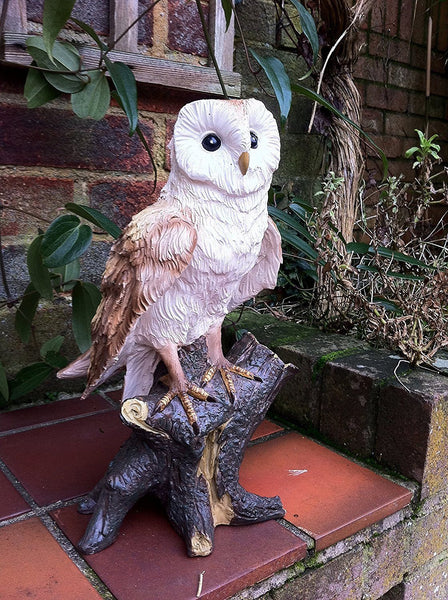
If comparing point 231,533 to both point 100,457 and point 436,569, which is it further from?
point 436,569

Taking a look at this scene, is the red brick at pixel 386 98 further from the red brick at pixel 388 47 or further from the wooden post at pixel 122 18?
the wooden post at pixel 122 18

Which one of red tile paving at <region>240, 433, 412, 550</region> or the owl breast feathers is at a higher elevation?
the owl breast feathers

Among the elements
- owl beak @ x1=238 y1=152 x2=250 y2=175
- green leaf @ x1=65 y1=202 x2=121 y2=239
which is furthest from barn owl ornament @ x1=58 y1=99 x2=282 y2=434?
green leaf @ x1=65 y1=202 x2=121 y2=239

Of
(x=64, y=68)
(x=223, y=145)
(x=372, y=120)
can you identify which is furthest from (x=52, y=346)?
(x=372, y=120)

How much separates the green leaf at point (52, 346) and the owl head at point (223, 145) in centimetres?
65

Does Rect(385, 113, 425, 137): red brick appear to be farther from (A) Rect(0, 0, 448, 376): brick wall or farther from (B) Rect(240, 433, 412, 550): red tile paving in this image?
(B) Rect(240, 433, 412, 550): red tile paving

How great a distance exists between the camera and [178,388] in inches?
33.0

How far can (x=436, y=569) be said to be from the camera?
3.90 feet

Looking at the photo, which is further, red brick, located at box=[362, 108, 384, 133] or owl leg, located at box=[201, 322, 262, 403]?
red brick, located at box=[362, 108, 384, 133]

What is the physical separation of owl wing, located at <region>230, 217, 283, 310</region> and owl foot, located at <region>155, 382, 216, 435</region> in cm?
22

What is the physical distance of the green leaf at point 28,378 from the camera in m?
1.25

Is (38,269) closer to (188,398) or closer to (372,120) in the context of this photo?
(188,398)

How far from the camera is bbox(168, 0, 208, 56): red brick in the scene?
1.39 meters

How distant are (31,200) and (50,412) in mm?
536
